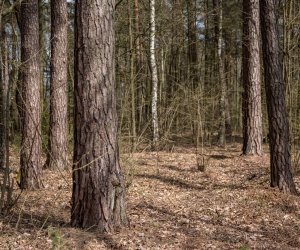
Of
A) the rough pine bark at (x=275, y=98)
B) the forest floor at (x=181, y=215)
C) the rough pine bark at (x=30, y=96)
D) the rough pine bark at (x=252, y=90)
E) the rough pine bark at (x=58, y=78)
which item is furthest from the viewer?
the rough pine bark at (x=252, y=90)

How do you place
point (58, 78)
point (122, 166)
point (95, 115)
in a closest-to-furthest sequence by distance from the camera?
point (95, 115) → point (122, 166) → point (58, 78)

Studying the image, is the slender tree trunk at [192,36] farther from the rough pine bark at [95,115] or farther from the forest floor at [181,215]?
the rough pine bark at [95,115]

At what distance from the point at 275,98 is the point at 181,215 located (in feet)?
8.14

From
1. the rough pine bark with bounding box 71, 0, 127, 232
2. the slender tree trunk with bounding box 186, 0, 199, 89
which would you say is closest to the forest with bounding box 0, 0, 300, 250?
the rough pine bark with bounding box 71, 0, 127, 232

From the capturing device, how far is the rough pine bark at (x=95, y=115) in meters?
4.96

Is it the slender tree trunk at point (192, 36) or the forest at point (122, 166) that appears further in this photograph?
the slender tree trunk at point (192, 36)

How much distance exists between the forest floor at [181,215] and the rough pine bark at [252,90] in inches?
45.4

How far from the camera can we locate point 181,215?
6316 mm

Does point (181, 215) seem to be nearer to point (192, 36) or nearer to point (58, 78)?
point (58, 78)

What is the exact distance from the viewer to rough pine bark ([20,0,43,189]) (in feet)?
24.2

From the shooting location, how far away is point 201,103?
30.8ft

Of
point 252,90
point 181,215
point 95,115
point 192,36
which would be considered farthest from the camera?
point 192,36

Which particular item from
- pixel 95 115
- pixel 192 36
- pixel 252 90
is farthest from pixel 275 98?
pixel 192 36

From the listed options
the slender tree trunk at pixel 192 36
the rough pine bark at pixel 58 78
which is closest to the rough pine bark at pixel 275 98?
the rough pine bark at pixel 58 78
